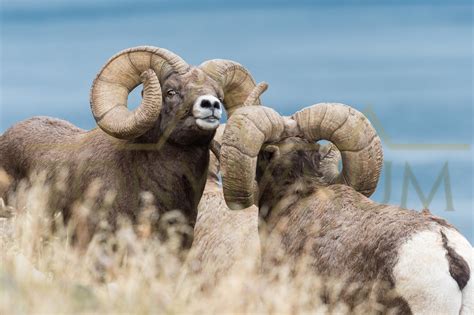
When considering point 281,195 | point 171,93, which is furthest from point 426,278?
point 171,93

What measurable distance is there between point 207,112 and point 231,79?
1.73 metres

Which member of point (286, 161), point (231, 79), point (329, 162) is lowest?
point (329, 162)

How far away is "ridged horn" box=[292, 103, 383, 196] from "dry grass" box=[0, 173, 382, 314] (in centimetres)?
169

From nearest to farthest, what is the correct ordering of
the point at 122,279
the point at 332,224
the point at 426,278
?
the point at 426,278, the point at 122,279, the point at 332,224

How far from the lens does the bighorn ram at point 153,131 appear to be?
1878 centimetres

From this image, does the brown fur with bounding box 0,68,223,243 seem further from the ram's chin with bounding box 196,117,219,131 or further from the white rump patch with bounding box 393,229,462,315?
the white rump patch with bounding box 393,229,462,315

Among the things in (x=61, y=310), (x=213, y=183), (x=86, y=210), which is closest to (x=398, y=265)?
(x=61, y=310)

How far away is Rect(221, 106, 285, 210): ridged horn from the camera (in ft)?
54.7

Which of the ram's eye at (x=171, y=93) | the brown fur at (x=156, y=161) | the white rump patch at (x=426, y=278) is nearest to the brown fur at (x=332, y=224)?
the white rump patch at (x=426, y=278)

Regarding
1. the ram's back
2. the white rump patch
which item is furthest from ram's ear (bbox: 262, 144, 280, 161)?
the ram's back

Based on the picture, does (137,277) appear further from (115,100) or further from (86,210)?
(115,100)

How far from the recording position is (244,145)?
16656mm

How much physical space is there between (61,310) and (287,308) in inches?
113

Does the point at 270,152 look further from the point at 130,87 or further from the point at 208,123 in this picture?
the point at 130,87
